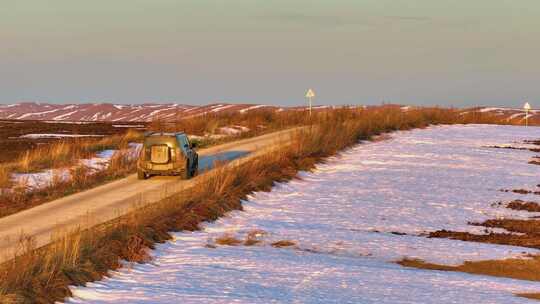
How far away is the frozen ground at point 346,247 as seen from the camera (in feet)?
42.9

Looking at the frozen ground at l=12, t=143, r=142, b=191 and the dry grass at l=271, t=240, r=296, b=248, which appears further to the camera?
the frozen ground at l=12, t=143, r=142, b=191

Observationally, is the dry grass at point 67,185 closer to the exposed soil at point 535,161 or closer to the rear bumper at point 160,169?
A: the rear bumper at point 160,169

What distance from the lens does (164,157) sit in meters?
27.6

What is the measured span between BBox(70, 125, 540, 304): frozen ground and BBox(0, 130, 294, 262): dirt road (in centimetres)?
245

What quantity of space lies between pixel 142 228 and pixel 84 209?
5.20 meters

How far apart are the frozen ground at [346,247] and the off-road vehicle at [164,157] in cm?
352

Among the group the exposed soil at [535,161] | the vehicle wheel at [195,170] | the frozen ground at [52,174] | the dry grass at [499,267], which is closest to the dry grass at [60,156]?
the frozen ground at [52,174]

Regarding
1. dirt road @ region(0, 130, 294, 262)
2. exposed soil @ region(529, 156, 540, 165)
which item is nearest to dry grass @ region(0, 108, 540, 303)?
dirt road @ region(0, 130, 294, 262)

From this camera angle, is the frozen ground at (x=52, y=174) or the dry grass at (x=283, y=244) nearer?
the dry grass at (x=283, y=244)

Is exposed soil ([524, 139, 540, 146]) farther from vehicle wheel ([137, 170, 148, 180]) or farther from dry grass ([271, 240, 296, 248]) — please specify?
dry grass ([271, 240, 296, 248])

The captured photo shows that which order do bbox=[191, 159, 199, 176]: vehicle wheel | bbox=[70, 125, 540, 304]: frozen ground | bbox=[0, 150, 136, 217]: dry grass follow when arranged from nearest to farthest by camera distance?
bbox=[70, 125, 540, 304]: frozen ground < bbox=[0, 150, 136, 217]: dry grass < bbox=[191, 159, 199, 176]: vehicle wheel

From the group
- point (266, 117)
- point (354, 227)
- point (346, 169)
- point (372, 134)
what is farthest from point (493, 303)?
point (266, 117)

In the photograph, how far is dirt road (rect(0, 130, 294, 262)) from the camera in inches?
694

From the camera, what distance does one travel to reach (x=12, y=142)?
48062mm
